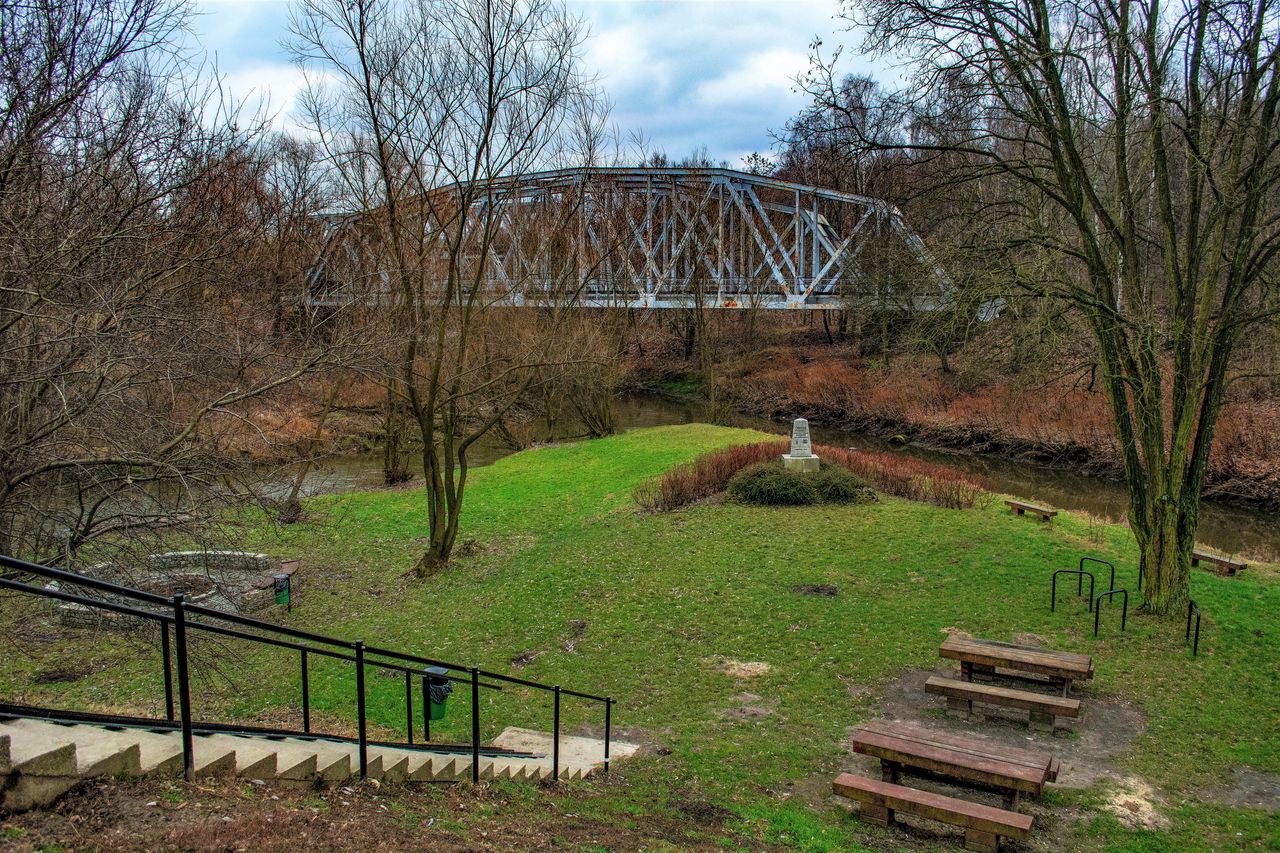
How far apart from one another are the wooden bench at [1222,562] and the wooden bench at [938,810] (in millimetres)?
9792

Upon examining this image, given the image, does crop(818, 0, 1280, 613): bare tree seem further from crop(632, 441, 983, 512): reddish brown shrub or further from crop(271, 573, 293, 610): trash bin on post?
crop(271, 573, 293, 610): trash bin on post

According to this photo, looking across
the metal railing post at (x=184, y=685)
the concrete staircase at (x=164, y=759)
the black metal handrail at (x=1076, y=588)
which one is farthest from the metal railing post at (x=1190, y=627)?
the metal railing post at (x=184, y=685)

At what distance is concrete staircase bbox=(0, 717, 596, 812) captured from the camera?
4.20 m

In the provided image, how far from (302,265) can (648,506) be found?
1156cm

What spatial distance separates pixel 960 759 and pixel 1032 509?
498 inches

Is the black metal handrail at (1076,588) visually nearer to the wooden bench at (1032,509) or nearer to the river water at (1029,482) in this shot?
the wooden bench at (1032,509)

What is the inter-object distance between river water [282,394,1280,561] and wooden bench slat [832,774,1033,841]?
1133 cm

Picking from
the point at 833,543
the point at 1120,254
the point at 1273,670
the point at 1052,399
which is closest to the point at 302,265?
the point at 833,543

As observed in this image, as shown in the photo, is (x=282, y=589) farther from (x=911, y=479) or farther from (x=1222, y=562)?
(x=1222, y=562)

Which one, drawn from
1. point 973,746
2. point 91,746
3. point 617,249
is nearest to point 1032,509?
point 973,746

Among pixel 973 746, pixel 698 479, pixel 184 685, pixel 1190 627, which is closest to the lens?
pixel 184 685

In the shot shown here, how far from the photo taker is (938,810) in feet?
22.4

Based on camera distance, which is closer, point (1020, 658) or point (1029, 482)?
point (1020, 658)

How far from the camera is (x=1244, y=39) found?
425 inches
